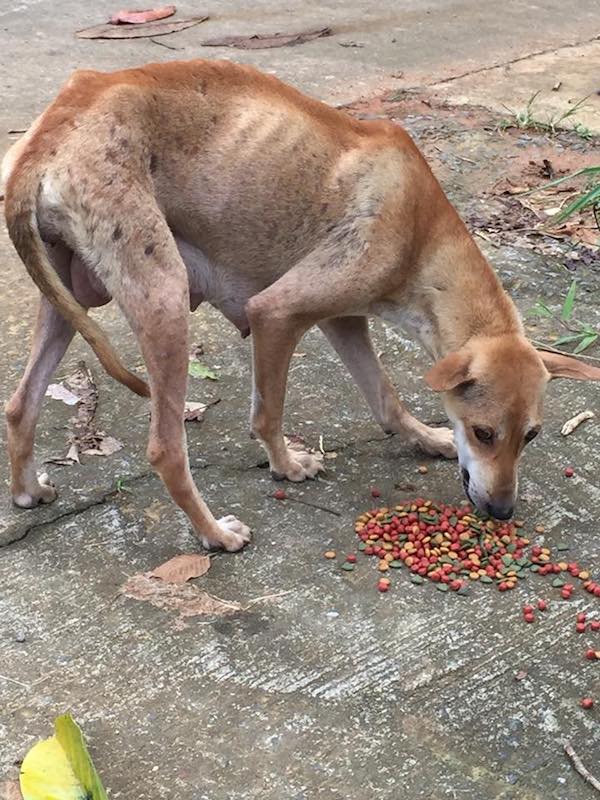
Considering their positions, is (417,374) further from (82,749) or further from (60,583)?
(82,749)

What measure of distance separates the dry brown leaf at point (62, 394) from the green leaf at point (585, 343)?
2.51 meters

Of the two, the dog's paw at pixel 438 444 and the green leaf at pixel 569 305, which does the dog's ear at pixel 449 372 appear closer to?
the dog's paw at pixel 438 444

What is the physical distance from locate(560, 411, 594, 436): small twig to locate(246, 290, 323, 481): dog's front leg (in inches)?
45.2

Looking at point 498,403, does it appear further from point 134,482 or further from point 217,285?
point 134,482

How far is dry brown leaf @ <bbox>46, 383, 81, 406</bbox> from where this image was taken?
508 cm

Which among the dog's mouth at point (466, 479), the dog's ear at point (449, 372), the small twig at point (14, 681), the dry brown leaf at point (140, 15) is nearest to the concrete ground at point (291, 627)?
the small twig at point (14, 681)

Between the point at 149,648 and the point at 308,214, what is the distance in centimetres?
185

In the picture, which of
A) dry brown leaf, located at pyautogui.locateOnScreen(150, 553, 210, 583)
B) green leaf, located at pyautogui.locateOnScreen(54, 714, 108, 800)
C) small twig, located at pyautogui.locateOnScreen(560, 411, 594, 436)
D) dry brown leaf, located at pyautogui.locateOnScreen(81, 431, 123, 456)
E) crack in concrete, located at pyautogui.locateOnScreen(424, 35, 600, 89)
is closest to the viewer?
green leaf, located at pyautogui.locateOnScreen(54, 714, 108, 800)

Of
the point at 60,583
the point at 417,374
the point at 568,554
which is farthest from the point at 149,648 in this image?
the point at 417,374

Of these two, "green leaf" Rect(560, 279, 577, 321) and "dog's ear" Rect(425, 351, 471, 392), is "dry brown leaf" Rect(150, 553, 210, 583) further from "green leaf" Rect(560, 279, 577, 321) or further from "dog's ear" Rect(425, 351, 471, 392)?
"green leaf" Rect(560, 279, 577, 321)

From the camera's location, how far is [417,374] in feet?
17.9

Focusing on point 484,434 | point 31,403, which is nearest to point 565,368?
point 484,434

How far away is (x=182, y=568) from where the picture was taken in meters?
4.11

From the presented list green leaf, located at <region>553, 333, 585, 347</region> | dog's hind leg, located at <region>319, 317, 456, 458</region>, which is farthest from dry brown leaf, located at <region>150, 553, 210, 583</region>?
green leaf, located at <region>553, 333, 585, 347</region>
